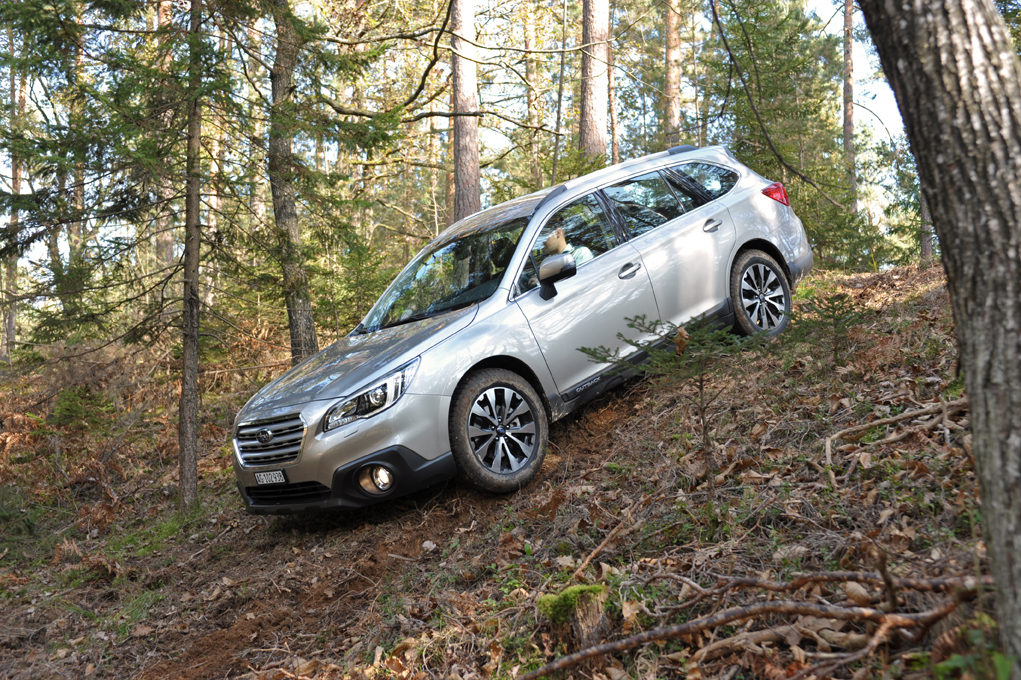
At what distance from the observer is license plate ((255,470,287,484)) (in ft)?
16.6

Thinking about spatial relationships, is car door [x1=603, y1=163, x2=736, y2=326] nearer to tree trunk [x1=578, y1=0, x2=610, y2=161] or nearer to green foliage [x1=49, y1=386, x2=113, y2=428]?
tree trunk [x1=578, y1=0, x2=610, y2=161]

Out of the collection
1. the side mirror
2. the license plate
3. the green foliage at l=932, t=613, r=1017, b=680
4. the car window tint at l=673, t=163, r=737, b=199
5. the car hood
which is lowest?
the green foliage at l=932, t=613, r=1017, b=680

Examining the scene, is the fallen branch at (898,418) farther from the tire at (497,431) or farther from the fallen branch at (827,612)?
the tire at (497,431)

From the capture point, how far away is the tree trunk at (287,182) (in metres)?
7.48

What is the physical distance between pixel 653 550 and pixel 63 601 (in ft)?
14.6

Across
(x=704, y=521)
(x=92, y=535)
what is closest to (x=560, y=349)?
(x=704, y=521)

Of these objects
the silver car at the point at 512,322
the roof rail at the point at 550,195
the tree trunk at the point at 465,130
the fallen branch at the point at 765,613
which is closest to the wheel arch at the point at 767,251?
the silver car at the point at 512,322

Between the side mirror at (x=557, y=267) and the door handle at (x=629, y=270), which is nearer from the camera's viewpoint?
the side mirror at (x=557, y=267)

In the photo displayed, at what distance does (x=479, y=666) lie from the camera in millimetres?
3355

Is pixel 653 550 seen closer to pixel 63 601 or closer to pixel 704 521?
pixel 704 521

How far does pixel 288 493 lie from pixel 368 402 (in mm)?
984

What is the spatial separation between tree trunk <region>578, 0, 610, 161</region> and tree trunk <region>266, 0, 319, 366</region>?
16.9ft

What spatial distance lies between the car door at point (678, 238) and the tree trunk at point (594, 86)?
6.42 meters

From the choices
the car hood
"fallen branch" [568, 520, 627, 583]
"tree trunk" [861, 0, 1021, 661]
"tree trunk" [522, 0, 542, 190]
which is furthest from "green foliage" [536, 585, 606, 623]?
"tree trunk" [522, 0, 542, 190]
